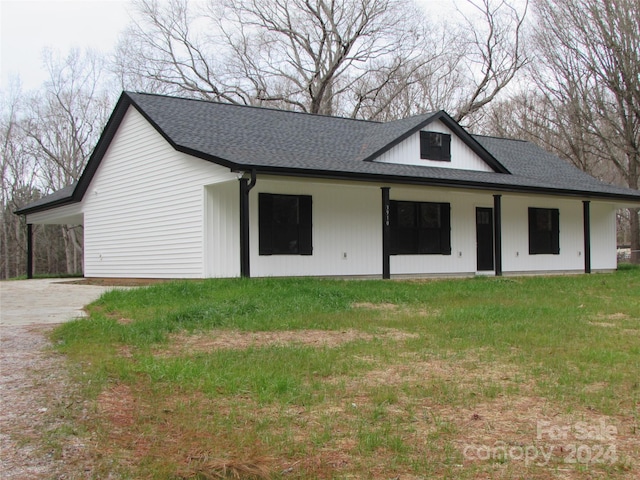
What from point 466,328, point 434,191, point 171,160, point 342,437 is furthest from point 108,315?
point 434,191

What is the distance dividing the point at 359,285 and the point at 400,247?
4248 mm

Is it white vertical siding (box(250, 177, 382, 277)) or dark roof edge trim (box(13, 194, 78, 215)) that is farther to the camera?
dark roof edge trim (box(13, 194, 78, 215))

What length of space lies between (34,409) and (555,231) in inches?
695

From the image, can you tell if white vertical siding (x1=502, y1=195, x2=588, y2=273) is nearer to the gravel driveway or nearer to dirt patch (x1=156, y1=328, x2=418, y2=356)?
dirt patch (x1=156, y1=328, x2=418, y2=356)

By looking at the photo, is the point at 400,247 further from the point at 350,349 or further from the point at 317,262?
the point at 350,349

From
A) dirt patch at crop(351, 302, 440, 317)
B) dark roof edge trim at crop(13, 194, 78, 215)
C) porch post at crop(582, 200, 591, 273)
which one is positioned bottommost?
dirt patch at crop(351, 302, 440, 317)

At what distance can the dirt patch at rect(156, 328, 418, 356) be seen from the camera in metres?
6.16

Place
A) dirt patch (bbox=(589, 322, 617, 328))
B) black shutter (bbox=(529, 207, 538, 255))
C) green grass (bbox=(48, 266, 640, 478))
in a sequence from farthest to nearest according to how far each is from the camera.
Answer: black shutter (bbox=(529, 207, 538, 255))
dirt patch (bbox=(589, 322, 617, 328))
green grass (bbox=(48, 266, 640, 478))

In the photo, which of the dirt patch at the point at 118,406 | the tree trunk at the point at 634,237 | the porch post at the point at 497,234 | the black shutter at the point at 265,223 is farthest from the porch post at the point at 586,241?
the dirt patch at the point at 118,406

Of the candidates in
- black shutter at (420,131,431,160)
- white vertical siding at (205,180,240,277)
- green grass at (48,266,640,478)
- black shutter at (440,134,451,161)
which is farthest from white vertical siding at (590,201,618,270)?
white vertical siding at (205,180,240,277)

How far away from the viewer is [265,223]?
14.1m

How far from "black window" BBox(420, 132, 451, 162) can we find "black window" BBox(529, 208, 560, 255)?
354cm

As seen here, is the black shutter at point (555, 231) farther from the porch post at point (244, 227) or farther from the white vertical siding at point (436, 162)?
the porch post at point (244, 227)

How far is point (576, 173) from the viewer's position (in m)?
21.0
